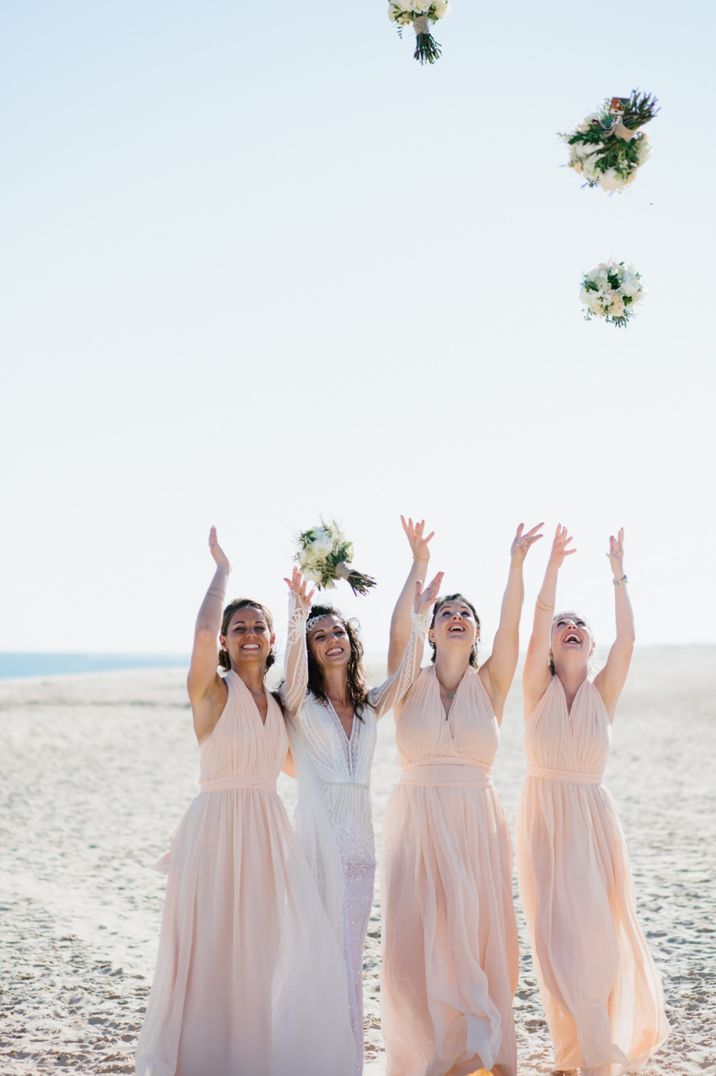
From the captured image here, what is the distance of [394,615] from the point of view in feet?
25.1

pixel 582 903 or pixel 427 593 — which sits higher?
pixel 427 593

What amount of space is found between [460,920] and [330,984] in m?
0.80

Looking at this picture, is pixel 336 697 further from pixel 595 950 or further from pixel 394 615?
pixel 595 950

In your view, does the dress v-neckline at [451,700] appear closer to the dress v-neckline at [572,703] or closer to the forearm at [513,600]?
the forearm at [513,600]

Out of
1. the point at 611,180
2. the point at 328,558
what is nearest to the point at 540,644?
the point at 328,558

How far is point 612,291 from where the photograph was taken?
7.43 metres

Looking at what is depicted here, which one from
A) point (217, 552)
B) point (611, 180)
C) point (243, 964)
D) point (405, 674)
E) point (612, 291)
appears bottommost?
point (243, 964)

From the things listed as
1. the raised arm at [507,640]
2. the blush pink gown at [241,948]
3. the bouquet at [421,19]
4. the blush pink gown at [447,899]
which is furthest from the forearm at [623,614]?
the bouquet at [421,19]

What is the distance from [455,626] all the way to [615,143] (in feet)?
9.60

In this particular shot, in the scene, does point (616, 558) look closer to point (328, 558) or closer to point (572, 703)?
point (572, 703)

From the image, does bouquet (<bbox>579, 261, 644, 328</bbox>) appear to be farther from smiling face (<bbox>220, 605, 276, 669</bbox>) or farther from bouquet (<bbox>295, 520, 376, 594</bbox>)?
smiling face (<bbox>220, 605, 276, 669</bbox>)

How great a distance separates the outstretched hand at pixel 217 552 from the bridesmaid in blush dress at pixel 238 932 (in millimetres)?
297

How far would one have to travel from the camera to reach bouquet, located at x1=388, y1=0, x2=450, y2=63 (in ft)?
24.0

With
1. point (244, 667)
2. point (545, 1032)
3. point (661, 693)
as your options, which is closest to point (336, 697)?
point (244, 667)
